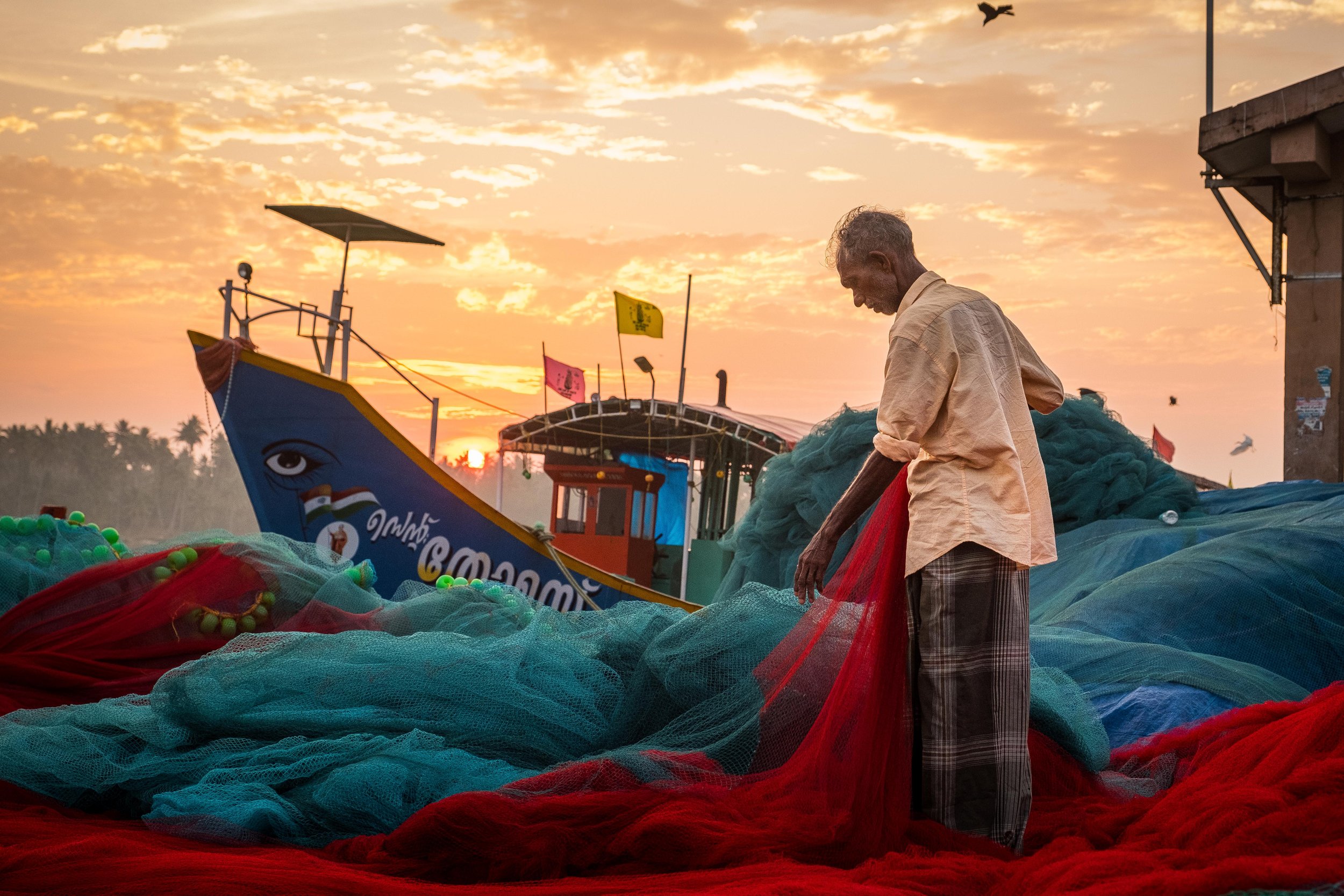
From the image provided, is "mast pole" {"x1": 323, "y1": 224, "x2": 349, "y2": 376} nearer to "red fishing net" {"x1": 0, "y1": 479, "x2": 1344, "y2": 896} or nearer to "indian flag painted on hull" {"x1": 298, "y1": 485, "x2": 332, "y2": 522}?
"indian flag painted on hull" {"x1": 298, "y1": 485, "x2": 332, "y2": 522}

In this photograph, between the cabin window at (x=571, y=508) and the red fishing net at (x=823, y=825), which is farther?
the cabin window at (x=571, y=508)

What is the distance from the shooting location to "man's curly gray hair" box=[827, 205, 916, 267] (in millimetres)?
2689

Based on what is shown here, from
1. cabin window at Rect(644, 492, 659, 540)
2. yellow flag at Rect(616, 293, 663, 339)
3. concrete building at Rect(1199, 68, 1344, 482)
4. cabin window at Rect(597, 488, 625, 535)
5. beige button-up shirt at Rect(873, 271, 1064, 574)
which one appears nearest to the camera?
beige button-up shirt at Rect(873, 271, 1064, 574)

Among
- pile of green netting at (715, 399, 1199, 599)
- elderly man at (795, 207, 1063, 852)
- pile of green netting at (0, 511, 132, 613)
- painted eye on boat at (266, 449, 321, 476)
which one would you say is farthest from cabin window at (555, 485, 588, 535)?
elderly man at (795, 207, 1063, 852)

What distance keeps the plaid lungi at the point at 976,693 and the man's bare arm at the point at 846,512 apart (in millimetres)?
245

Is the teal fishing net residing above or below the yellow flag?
below

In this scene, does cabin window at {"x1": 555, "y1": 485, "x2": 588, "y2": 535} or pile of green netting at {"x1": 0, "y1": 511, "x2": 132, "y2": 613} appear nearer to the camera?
pile of green netting at {"x1": 0, "y1": 511, "x2": 132, "y2": 613}

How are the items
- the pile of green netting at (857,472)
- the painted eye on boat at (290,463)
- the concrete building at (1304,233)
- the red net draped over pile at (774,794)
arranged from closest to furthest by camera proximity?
1. the red net draped over pile at (774,794)
2. the pile of green netting at (857,472)
3. the painted eye on boat at (290,463)
4. the concrete building at (1304,233)

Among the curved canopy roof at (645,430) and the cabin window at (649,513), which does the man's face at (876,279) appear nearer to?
the curved canopy roof at (645,430)

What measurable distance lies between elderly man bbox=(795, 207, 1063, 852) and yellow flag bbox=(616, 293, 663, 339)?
15394 mm

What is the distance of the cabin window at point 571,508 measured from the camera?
16250 mm

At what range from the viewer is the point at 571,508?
1716 cm

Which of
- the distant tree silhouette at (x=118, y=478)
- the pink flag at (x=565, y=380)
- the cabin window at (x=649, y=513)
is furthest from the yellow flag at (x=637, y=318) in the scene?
the distant tree silhouette at (x=118, y=478)

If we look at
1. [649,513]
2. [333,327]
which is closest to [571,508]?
[649,513]
